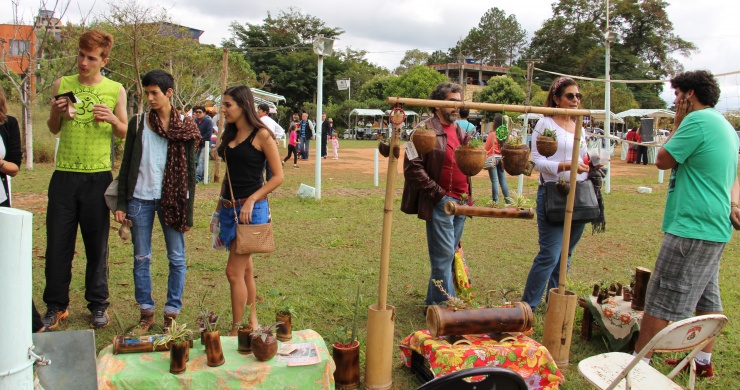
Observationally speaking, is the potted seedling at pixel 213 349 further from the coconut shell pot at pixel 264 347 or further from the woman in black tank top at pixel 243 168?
the woman in black tank top at pixel 243 168

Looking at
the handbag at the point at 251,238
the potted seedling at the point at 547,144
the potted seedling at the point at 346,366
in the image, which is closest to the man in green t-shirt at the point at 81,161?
the handbag at the point at 251,238

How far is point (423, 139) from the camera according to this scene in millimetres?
3488

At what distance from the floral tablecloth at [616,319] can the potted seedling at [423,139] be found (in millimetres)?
1926

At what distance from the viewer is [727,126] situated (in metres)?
3.30

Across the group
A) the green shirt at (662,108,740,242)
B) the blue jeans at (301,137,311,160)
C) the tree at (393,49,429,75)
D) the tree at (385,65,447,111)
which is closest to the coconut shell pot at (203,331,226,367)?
the green shirt at (662,108,740,242)

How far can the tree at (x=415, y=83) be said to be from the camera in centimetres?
5225

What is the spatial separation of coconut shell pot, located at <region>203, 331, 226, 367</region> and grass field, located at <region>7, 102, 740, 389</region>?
0.68 metres

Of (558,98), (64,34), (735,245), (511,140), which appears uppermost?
(64,34)

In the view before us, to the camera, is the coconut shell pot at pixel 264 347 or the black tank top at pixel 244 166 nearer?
the coconut shell pot at pixel 264 347

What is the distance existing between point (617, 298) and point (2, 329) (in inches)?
165

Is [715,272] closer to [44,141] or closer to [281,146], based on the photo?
[44,141]

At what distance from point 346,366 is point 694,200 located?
229cm

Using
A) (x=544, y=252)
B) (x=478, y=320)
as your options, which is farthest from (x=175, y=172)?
(x=544, y=252)

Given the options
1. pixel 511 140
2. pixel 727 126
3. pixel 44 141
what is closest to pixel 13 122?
pixel 511 140
